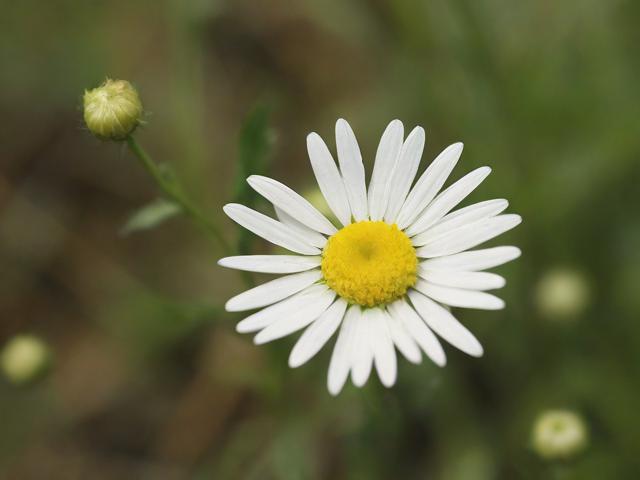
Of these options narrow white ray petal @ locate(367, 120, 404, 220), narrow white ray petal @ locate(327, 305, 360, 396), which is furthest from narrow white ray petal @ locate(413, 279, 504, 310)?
narrow white ray petal @ locate(367, 120, 404, 220)

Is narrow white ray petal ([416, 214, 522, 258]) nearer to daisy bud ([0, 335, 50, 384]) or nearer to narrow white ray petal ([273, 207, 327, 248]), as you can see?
narrow white ray petal ([273, 207, 327, 248])

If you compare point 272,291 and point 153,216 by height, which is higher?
point 153,216

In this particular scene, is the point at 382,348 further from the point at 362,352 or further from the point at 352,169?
the point at 352,169

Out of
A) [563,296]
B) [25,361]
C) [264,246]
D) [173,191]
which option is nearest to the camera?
[173,191]

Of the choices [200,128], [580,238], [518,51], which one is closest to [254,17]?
[200,128]

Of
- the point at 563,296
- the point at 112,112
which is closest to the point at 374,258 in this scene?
the point at 112,112

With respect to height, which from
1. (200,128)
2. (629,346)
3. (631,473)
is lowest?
(631,473)

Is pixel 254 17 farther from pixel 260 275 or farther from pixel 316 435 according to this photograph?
pixel 316 435
